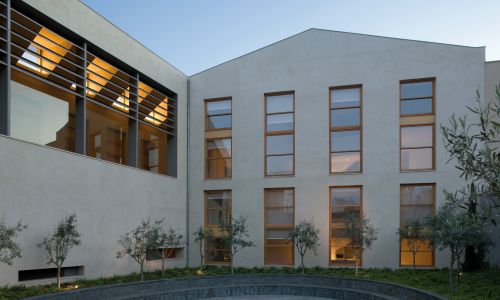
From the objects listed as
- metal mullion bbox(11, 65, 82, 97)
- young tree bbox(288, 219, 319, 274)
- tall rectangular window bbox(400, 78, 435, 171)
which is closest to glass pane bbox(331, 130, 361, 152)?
tall rectangular window bbox(400, 78, 435, 171)

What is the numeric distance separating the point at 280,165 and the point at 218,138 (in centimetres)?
350

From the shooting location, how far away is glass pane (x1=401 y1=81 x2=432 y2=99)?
19.1 m

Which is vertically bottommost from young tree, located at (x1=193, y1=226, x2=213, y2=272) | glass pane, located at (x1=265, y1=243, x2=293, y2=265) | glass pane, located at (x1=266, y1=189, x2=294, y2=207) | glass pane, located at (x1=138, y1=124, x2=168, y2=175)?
glass pane, located at (x1=265, y1=243, x2=293, y2=265)

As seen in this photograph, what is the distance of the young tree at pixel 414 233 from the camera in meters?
17.5

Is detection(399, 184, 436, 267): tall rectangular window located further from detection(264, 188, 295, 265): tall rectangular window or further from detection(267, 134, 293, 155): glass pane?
detection(267, 134, 293, 155): glass pane

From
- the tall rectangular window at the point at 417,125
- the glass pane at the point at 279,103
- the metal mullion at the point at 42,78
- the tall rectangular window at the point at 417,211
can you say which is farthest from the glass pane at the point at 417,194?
the metal mullion at the point at 42,78

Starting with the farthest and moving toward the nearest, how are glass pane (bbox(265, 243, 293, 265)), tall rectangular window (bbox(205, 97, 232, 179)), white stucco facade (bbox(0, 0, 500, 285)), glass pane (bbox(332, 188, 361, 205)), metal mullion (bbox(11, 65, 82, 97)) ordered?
tall rectangular window (bbox(205, 97, 232, 179))
glass pane (bbox(265, 243, 293, 265))
glass pane (bbox(332, 188, 361, 205))
white stucco facade (bbox(0, 0, 500, 285))
metal mullion (bbox(11, 65, 82, 97))

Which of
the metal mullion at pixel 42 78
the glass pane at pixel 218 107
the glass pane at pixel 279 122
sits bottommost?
the glass pane at pixel 279 122

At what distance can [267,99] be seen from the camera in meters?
21.2

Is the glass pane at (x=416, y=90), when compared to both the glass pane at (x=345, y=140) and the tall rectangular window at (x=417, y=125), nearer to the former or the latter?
the tall rectangular window at (x=417, y=125)

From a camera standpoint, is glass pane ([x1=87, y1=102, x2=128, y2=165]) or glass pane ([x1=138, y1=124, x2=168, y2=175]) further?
glass pane ([x1=138, y1=124, x2=168, y2=175])

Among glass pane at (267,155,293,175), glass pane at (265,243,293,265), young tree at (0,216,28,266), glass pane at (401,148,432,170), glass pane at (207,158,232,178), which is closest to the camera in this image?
young tree at (0,216,28,266)

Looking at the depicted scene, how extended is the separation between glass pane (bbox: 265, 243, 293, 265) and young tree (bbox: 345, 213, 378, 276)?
3.00 m

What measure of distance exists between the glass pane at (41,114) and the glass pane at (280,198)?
9550mm
